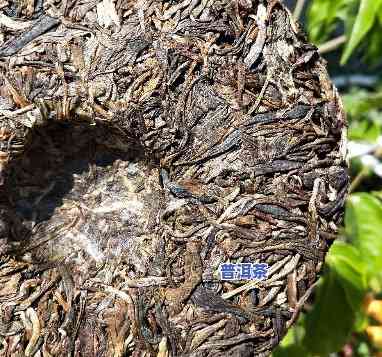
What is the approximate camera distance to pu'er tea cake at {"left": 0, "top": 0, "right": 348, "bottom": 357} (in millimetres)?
757

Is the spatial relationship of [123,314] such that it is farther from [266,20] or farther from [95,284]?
[266,20]

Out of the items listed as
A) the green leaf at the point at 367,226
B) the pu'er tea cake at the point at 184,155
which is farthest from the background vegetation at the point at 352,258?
the pu'er tea cake at the point at 184,155

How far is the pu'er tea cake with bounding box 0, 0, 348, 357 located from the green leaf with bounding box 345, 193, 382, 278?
22 cm

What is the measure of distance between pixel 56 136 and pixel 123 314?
0.62 ft

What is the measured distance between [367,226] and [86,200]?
37 centimetres

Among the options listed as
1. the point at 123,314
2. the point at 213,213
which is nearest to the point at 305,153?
the point at 213,213

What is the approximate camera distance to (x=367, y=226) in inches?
40.4

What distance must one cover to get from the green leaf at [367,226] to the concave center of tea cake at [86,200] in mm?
313

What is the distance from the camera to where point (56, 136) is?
81 cm

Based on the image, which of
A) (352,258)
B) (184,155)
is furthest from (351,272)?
(184,155)

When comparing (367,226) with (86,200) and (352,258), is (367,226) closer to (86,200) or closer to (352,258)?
(352,258)

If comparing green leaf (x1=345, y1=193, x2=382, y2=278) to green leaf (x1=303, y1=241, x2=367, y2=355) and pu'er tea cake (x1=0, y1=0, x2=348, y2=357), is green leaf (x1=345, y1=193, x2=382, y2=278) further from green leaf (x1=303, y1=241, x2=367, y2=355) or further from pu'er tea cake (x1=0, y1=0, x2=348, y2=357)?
pu'er tea cake (x1=0, y1=0, x2=348, y2=357)

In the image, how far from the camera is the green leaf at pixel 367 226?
1.02m

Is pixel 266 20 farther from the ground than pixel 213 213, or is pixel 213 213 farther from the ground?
pixel 266 20
